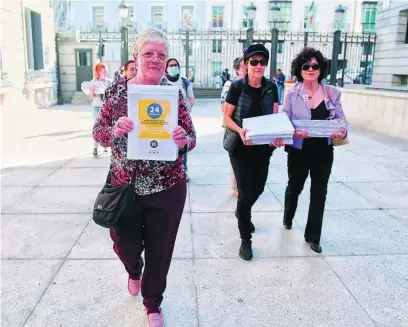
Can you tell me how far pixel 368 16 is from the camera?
42.3 meters

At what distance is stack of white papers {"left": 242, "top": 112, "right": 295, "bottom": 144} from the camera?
10.7 ft

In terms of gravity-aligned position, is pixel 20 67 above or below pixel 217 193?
above

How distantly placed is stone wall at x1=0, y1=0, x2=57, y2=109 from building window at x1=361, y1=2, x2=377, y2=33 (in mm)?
34606

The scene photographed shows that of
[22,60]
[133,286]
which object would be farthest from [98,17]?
[133,286]

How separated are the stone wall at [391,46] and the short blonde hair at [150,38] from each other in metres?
19.3

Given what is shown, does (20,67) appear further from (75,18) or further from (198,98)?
(75,18)

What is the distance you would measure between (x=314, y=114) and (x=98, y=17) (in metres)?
43.8

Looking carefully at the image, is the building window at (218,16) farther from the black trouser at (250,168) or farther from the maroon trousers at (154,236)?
the maroon trousers at (154,236)

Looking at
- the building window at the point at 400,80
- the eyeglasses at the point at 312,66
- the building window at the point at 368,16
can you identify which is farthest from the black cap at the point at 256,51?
the building window at the point at 368,16

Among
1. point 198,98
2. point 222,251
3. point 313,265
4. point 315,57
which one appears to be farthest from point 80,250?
point 198,98

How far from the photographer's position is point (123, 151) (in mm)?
2391

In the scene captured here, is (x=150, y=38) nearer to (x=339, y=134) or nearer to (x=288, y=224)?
(x=339, y=134)

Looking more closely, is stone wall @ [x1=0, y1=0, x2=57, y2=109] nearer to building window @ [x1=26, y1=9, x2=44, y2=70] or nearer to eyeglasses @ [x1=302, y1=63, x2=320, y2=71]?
building window @ [x1=26, y1=9, x2=44, y2=70]

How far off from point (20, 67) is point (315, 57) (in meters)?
14.2
